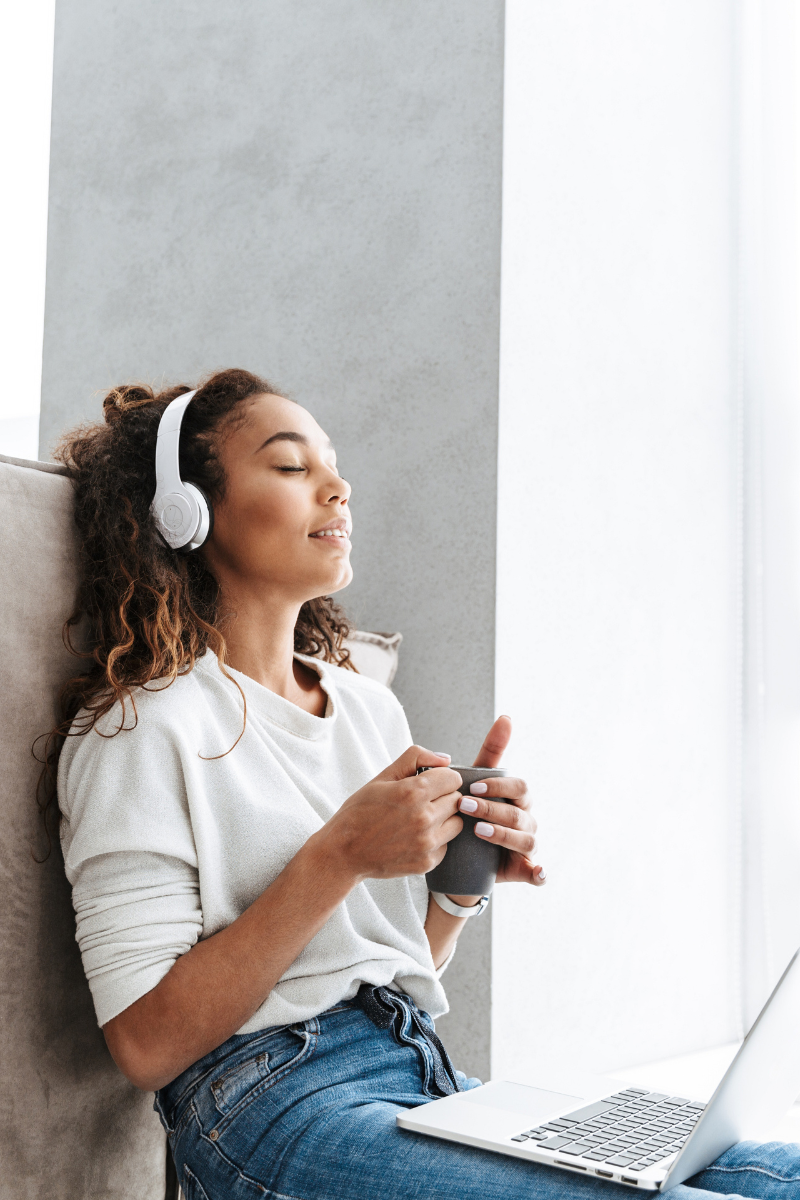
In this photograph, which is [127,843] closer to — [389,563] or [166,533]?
[166,533]

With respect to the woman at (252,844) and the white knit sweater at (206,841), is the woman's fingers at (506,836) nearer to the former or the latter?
the woman at (252,844)

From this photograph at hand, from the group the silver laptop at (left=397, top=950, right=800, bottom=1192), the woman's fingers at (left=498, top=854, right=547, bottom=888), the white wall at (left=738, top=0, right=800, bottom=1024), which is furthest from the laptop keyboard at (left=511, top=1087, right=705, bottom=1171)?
the white wall at (left=738, top=0, right=800, bottom=1024)

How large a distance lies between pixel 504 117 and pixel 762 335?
0.83 meters

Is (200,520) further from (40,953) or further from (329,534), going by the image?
(40,953)

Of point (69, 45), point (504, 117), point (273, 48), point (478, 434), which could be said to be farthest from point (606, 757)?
point (69, 45)

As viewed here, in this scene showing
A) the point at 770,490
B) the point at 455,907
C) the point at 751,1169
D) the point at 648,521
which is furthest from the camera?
the point at 770,490

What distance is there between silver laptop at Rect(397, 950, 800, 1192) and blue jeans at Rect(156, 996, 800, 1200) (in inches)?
0.5

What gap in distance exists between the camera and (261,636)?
1.26m

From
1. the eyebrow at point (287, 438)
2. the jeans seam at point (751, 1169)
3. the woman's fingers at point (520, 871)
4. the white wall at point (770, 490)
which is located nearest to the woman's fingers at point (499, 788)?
the woman's fingers at point (520, 871)

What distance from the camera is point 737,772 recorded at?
2.17 meters

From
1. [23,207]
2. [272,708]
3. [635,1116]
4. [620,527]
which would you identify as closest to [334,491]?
[272,708]

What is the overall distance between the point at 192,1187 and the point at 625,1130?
40cm

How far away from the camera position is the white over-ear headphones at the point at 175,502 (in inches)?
46.7

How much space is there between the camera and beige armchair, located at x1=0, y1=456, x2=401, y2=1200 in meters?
1.02
